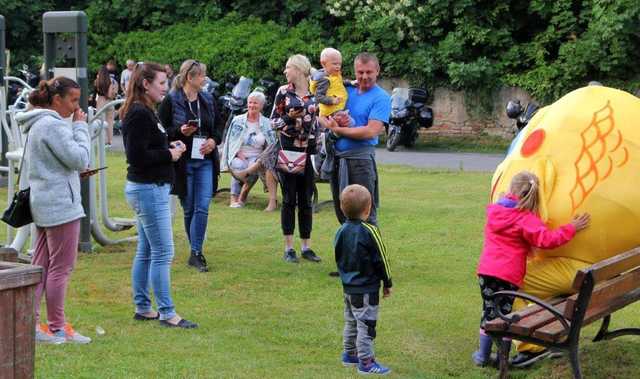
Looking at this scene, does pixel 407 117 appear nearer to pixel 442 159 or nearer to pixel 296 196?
pixel 442 159

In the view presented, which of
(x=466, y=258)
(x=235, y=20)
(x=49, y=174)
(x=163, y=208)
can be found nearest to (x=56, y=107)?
(x=49, y=174)

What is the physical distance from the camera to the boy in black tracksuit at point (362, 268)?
21.9 feet

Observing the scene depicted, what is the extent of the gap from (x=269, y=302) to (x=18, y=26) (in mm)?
24987

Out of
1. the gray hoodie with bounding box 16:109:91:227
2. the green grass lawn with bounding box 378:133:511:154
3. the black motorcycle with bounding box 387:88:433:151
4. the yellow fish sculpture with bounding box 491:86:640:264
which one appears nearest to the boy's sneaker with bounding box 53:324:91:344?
the gray hoodie with bounding box 16:109:91:227

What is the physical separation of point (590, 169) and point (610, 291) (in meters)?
0.93

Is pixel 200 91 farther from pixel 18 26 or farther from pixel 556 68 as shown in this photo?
pixel 18 26

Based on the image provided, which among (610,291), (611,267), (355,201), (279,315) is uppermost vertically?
(355,201)

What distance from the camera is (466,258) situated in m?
10.6

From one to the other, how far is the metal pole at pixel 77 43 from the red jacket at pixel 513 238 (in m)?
4.81

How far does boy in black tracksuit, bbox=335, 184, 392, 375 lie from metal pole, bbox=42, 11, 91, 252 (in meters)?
4.30

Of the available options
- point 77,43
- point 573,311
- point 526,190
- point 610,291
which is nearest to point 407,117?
point 77,43

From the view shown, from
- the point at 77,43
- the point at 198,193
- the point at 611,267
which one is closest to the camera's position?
the point at 611,267

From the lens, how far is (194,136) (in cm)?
945

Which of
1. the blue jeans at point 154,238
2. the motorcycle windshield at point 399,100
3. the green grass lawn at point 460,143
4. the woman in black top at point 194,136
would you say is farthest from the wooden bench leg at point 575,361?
the green grass lawn at point 460,143
